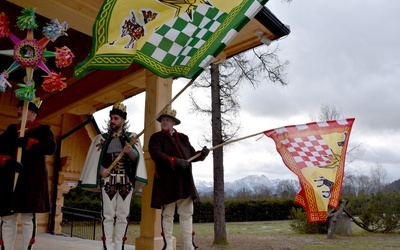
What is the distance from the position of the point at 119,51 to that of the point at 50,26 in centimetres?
106

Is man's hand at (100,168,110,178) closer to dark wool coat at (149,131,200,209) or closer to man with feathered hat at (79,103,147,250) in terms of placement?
man with feathered hat at (79,103,147,250)

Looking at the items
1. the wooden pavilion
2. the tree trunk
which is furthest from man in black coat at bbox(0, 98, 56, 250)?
the tree trunk

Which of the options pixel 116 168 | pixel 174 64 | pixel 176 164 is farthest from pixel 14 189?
pixel 174 64

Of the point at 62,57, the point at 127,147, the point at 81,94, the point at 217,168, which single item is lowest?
the point at 127,147

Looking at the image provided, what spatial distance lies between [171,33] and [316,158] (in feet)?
5.93

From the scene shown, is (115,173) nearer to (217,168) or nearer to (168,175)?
(168,175)

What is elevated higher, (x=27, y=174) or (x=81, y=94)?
(x=81, y=94)

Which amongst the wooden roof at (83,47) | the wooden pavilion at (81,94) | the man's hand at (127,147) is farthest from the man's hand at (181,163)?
the wooden roof at (83,47)

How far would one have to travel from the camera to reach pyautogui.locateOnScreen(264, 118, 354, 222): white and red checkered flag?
3.21 m

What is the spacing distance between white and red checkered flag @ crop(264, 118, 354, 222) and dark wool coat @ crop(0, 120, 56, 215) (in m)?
2.26

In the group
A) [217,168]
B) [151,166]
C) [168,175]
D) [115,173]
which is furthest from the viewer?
[217,168]

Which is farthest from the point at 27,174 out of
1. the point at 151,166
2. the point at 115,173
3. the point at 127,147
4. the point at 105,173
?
the point at 151,166

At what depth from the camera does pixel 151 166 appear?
456 cm

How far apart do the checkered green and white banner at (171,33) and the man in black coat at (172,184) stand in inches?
42.4
